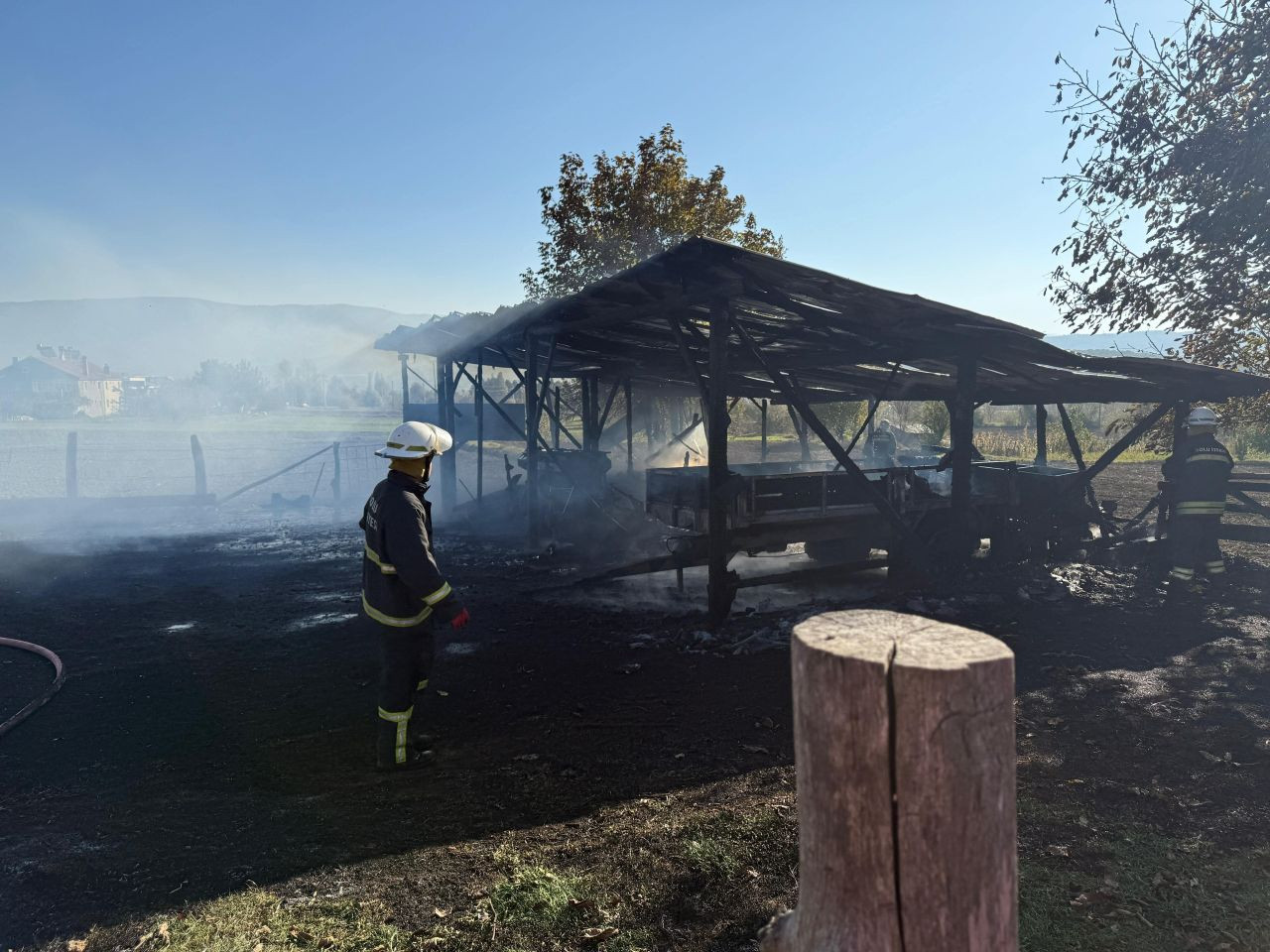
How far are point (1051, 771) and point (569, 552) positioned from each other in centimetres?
820

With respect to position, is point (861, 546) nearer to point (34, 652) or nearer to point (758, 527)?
point (758, 527)

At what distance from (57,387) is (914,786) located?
242 ft

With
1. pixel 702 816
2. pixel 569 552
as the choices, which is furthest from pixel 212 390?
pixel 702 816

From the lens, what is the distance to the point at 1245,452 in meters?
26.1

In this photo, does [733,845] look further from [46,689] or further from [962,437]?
[962,437]

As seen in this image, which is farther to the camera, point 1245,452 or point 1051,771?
point 1245,452

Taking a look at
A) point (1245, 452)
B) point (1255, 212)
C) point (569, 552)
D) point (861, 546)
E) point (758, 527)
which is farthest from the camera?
point (1245, 452)

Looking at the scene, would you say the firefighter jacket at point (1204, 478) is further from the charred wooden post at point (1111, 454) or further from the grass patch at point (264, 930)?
the grass patch at point (264, 930)

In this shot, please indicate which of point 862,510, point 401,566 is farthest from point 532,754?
point 862,510

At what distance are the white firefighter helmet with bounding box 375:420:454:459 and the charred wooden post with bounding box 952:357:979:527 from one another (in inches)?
253

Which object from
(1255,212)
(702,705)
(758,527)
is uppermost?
(1255,212)

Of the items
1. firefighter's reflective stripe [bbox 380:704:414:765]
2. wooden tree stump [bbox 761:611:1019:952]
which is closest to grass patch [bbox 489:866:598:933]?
firefighter's reflective stripe [bbox 380:704:414:765]

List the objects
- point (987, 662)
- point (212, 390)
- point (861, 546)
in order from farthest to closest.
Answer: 1. point (212, 390)
2. point (861, 546)
3. point (987, 662)

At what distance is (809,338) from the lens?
31.7ft
